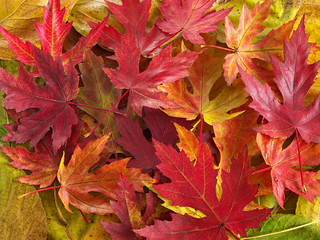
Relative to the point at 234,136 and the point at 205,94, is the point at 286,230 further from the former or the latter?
the point at 205,94

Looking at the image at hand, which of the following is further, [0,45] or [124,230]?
[0,45]

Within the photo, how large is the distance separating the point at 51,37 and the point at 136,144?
12.4 inches

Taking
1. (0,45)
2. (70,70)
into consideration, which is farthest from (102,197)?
(0,45)

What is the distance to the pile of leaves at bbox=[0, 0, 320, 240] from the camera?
703 mm

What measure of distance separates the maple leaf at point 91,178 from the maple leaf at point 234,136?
18cm

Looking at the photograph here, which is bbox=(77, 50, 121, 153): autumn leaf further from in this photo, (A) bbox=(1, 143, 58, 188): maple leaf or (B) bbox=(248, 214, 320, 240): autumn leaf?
(B) bbox=(248, 214, 320, 240): autumn leaf

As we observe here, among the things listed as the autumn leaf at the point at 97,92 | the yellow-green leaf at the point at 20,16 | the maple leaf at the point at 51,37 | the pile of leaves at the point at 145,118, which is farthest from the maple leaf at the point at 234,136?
the yellow-green leaf at the point at 20,16

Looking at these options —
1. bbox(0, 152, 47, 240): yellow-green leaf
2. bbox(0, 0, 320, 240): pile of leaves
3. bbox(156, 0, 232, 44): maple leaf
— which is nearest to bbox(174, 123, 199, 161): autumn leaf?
bbox(0, 0, 320, 240): pile of leaves

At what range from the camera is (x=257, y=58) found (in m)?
0.80

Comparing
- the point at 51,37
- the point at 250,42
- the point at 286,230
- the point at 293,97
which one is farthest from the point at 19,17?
the point at 286,230

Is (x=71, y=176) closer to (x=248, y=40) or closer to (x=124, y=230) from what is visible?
(x=124, y=230)

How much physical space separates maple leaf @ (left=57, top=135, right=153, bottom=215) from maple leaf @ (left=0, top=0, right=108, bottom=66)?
225mm

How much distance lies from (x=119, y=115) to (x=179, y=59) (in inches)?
7.6

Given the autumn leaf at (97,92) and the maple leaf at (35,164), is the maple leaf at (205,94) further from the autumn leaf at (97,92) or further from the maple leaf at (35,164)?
the maple leaf at (35,164)
